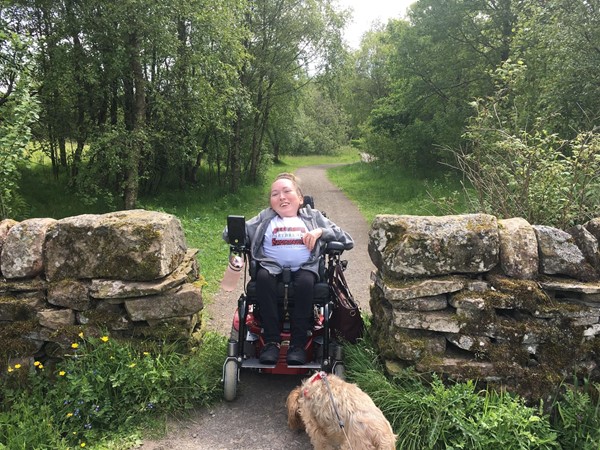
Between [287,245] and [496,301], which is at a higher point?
[287,245]

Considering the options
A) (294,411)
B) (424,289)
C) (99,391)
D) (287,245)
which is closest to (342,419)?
(294,411)

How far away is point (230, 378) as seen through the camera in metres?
3.20

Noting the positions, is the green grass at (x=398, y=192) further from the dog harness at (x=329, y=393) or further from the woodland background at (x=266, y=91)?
the dog harness at (x=329, y=393)

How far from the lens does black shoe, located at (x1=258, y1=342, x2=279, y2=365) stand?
127 inches

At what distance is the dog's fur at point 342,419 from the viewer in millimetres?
2246

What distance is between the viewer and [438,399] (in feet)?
9.11

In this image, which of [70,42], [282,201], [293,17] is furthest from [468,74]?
[282,201]

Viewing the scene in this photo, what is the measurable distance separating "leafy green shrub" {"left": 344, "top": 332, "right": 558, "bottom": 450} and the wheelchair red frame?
52 cm

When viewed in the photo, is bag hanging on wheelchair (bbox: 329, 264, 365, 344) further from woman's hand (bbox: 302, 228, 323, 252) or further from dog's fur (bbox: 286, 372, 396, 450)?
dog's fur (bbox: 286, 372, 396, 450)

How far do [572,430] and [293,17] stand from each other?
14777 mm

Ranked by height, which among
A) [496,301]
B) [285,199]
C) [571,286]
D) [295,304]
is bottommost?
[295,304]

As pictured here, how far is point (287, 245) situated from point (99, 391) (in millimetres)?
1815

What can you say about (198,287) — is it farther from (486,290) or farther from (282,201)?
(486,290)

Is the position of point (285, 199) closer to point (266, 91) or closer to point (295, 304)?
point (295, 304)
